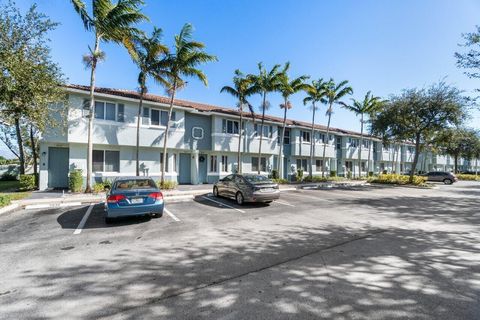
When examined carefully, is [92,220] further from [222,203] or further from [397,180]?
[397,180]

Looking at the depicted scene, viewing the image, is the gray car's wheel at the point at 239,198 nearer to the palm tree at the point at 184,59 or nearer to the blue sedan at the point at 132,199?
the blue sedan at the point at 132,199

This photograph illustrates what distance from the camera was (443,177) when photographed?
32.0 metres

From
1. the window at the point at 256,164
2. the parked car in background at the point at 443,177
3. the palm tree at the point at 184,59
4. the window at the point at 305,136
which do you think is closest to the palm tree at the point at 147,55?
the palm tree at the point at 184,59

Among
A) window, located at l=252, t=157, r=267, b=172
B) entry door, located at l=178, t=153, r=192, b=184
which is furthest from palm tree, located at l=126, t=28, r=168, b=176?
window, located at l=252, t=157, r=267, b=172

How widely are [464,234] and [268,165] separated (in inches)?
714

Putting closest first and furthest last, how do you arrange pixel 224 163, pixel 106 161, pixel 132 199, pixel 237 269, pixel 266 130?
→ pixel 237 269 → pixel 132 199 → pixel 106 161 → pixel 224 163 → pixel 266 130

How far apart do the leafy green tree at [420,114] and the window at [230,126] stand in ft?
49.4

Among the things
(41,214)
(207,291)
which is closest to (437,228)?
(207,291)

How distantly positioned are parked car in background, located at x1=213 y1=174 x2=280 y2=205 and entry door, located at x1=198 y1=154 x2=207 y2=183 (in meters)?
8.32

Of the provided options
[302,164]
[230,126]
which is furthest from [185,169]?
[302,164]

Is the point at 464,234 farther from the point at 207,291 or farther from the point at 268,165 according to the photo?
the point at 268,165

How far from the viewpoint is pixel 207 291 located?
12.4 ft

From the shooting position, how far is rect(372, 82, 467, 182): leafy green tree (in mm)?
22234

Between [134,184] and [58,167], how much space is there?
36.6 feet
